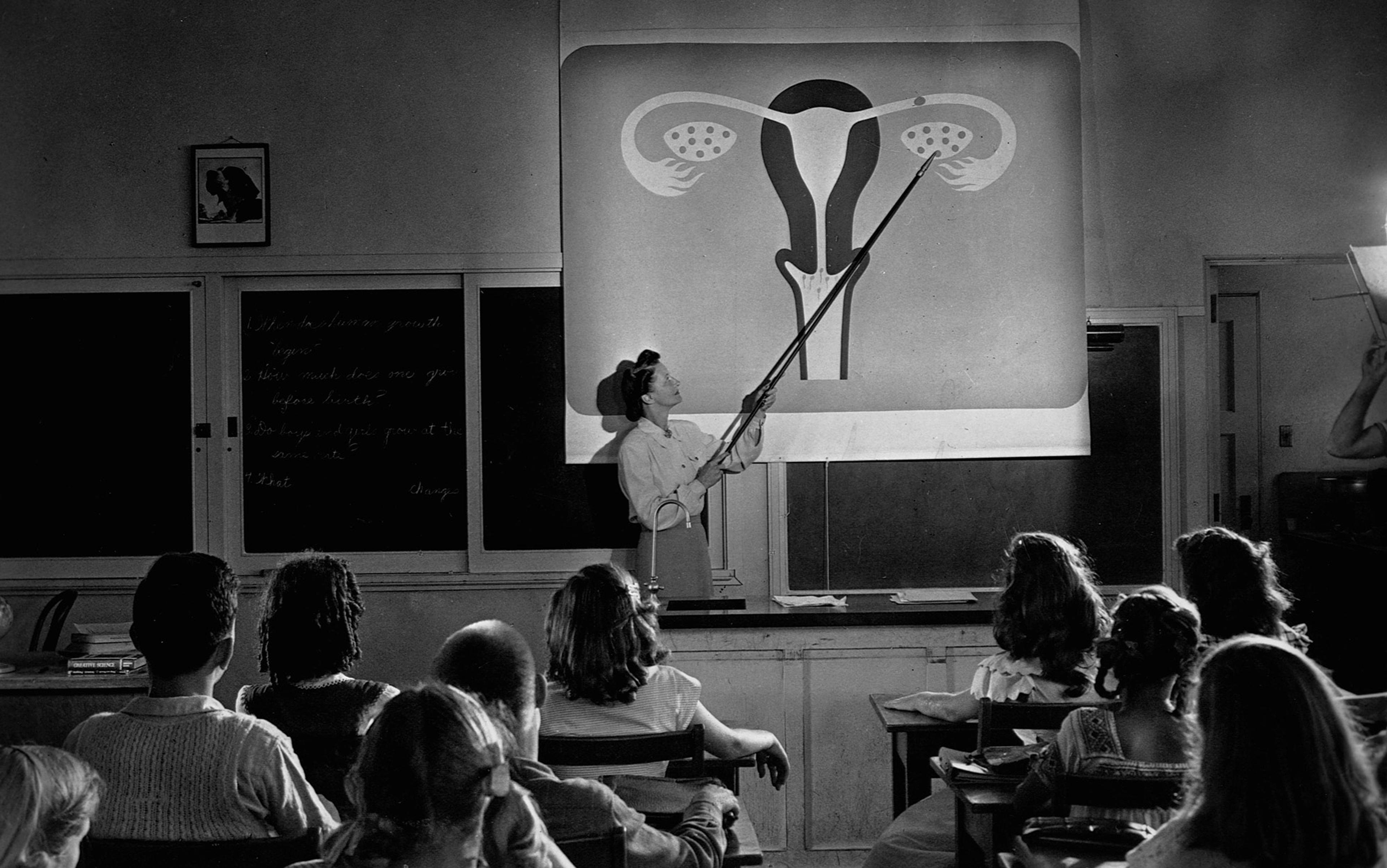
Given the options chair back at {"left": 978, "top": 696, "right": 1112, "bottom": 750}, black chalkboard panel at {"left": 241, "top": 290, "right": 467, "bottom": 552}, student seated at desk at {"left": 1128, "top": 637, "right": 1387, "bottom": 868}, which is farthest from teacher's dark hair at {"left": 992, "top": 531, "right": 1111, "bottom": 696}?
black chalkboard panel at {"left": 241, "top": 290, "right": 467, "bottom": 552}

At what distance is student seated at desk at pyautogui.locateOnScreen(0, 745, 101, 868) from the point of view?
4.30ft

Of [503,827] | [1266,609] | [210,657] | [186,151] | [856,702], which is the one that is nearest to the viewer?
[503,827]

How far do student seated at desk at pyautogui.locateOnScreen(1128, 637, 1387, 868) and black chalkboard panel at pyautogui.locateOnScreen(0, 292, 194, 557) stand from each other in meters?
3.94

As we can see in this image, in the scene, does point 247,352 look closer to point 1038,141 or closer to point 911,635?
point 911,635

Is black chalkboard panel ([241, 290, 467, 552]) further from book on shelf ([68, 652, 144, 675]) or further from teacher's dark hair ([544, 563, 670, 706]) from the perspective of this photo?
teacher's dark hair ([544, 563, 670, 706])

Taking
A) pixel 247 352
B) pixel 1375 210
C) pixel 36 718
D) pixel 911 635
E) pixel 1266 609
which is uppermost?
pixel 1375 210

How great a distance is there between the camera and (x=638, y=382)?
4262 millimetres

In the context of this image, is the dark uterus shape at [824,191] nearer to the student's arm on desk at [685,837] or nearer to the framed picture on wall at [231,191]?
the framed picture on wall at [231,191]

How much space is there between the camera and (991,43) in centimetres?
446

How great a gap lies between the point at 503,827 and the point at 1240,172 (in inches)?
162

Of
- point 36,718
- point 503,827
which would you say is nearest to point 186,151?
point 36,718

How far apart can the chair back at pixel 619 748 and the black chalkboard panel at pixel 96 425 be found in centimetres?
292

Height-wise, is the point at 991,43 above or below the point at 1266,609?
above

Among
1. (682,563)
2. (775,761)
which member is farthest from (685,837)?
(682,563)
